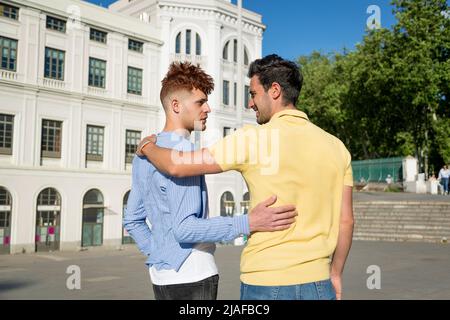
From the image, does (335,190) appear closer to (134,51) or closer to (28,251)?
(28,251)

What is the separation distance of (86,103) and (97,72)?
2281mm

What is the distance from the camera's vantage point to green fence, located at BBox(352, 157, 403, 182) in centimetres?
3956

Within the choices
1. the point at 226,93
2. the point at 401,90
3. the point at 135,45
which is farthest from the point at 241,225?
the point at 401,90

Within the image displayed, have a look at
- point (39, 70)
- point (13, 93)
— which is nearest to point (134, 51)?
point (39, 70)

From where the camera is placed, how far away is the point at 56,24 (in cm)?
2958

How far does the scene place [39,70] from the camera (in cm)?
2855

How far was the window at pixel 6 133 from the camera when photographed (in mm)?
26562

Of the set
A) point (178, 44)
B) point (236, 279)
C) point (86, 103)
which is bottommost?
point (236, 279)

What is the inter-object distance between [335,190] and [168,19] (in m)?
34.1

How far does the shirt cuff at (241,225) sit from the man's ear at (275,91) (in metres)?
0.66

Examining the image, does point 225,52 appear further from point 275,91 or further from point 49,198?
point 275,91

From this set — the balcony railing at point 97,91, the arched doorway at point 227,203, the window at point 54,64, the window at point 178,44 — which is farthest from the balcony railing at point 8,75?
the arched doorway at point 227,203

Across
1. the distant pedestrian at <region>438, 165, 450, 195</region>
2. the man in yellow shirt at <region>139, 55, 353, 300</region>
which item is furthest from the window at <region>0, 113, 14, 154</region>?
the distant pedestrian at <region>438, 165, 450, 195</region>

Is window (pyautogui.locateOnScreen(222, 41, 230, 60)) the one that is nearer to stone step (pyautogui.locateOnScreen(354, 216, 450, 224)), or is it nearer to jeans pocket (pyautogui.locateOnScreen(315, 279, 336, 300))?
stone step (pyautogui.locateOnScreen(354, 216, 450, 224))
